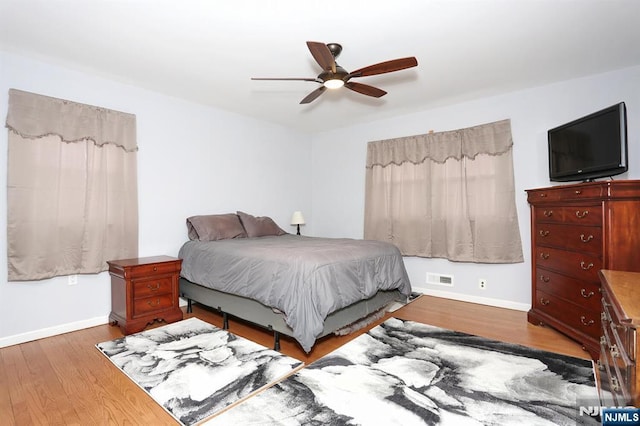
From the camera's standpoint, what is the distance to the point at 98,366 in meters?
2.31

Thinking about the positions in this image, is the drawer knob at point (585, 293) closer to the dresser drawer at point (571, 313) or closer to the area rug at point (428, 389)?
the dresser drawer at point (571, 313)

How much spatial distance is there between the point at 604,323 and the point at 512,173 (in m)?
2.14

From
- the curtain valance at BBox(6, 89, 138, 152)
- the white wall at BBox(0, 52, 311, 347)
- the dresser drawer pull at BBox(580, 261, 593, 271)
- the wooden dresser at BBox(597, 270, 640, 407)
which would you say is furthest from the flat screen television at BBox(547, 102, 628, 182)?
the curtain valance at BBox(6, 89, 138, 152)

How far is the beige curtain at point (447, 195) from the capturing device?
366 centimetres

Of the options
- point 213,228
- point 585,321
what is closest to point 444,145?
point 585,321

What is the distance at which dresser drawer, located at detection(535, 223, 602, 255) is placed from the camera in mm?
2354

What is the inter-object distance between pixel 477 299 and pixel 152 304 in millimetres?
3719

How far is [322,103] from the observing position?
3.98 metres

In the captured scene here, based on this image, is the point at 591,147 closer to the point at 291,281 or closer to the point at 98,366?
the point at 291,281

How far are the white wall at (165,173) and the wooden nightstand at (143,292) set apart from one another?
0.94 ft

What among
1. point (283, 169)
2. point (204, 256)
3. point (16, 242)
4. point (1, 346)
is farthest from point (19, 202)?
point (283, 169)

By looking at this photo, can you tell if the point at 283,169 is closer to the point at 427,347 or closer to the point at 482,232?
the point at 482,232

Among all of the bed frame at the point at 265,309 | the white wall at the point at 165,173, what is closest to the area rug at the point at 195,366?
the bed frame at the point at 265,309

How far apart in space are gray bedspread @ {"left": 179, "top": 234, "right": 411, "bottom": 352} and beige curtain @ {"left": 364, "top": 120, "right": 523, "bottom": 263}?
1.02 m
